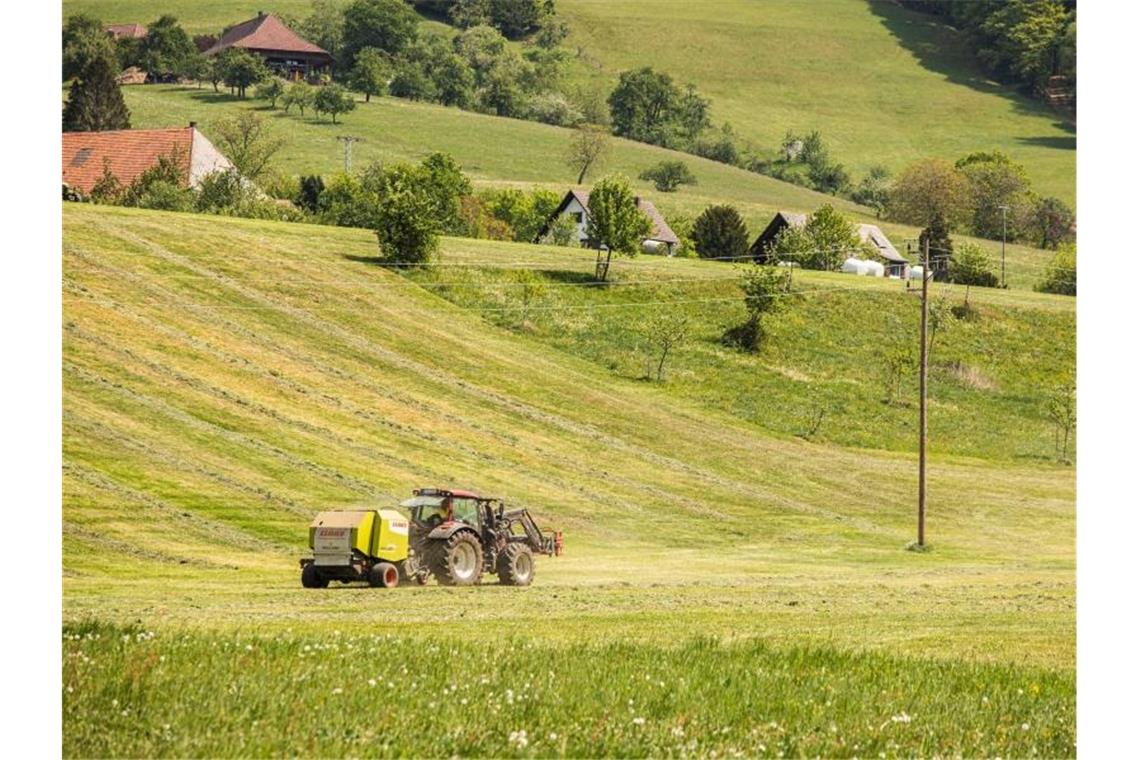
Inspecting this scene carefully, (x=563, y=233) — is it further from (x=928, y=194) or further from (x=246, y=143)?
(x=928, y=194)

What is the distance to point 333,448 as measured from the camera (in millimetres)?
53844

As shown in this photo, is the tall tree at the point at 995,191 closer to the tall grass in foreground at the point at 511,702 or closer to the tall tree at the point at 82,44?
the tall tree at the point at 82,44

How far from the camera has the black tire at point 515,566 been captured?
107 feet

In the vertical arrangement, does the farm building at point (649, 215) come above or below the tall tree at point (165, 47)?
below

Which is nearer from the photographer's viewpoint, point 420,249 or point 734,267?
point 420,249

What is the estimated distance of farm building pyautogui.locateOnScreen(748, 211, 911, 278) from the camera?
114375mm

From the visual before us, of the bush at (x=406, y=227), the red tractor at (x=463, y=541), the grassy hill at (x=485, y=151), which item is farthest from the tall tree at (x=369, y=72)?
the red tractor at (x=463, y=541)

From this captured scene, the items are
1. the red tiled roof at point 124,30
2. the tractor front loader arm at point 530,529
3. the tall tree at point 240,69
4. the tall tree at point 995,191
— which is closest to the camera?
the tractor front loader arm at point 530,529

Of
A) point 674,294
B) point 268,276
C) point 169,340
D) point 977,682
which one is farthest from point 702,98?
point 977,682

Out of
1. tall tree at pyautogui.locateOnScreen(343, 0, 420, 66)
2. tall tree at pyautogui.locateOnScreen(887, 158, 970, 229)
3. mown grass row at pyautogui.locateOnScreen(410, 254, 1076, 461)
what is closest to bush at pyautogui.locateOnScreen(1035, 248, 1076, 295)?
mown grass row at pyautogui.locateOnScreen(410, 254, 1076, 461)

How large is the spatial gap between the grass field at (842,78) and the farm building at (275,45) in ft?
91.2

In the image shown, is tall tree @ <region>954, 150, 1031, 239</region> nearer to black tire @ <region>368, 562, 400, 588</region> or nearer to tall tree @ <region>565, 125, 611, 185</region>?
tall tree @ <region>565, 125, 611, 185</region>

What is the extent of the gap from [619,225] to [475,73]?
55631mm
